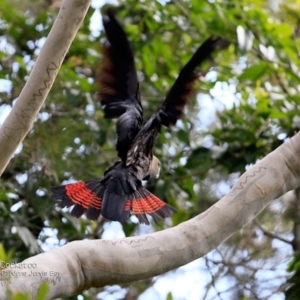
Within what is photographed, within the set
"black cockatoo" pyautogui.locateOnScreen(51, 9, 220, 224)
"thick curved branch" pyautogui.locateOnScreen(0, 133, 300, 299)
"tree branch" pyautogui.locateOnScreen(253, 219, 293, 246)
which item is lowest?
"tree branch" pyautogui.locateOnScreen(253, 219, 293, 246)

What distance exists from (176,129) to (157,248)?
206 centimetres

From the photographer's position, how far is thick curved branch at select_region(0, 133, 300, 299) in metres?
2.32

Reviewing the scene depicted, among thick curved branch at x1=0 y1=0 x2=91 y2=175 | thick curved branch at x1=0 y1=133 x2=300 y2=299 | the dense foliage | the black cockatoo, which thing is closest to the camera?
thick curved branch at x1=0 y1=133 x2=300 y2=299

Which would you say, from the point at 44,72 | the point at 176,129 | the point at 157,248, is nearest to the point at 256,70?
the point at 176,129

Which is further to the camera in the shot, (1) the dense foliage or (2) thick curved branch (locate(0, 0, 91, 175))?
(1) the dense foliage

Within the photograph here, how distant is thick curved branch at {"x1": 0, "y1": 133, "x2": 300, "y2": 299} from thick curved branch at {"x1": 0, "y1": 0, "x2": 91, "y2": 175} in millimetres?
489

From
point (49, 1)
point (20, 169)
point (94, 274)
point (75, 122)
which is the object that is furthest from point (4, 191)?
point (49, 1)

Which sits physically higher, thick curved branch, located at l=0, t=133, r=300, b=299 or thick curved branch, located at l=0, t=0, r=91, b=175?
thick curved branch, located at l=0, t=0, r=91, b=175

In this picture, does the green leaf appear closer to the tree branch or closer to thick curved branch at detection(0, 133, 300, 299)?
the tree branch

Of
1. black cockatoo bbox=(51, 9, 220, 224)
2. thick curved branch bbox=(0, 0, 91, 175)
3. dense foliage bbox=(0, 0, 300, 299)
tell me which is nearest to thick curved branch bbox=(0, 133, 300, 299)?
thick curved branch bbox=(0, 0, 91, 175)

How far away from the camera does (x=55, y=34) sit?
106 inches

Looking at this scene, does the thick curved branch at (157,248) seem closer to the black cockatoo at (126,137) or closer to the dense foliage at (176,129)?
the black cockatoo at (126,137)

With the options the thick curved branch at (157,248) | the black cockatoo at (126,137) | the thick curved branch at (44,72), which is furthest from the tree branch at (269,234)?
the thick curved branch at (44,72)

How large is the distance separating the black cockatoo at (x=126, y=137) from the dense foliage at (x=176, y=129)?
49 centimetres
